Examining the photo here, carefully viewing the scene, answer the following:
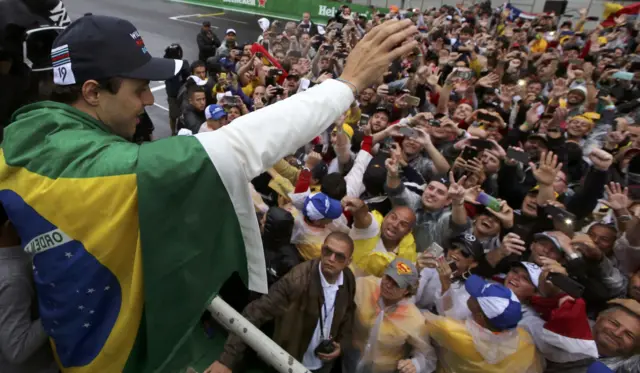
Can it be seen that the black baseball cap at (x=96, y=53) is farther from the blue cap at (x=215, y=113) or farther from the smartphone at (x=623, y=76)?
the smartphone at (x=623, y=76)

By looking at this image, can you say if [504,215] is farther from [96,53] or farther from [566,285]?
[96,53]

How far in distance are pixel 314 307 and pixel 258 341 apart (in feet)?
3.01

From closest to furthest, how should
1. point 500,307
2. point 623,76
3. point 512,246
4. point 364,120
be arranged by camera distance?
point 500,307 < point 512,246 < point 364,120 < point 623,76

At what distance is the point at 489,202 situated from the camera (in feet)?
11.8

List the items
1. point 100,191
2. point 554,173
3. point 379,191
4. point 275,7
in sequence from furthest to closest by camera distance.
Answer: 1. point 275,7
2. point 379,191
3. point 554,173
4. point 100,191

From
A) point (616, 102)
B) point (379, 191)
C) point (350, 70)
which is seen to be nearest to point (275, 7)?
point (616, 102)

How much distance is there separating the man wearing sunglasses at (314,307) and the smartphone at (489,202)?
1582 millimetres

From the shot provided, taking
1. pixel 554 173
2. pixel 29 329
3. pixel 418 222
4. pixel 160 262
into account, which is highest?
pixel 160 262

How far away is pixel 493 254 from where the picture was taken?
327 cm

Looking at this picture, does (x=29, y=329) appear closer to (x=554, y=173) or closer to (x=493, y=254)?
(x=493, y=254)

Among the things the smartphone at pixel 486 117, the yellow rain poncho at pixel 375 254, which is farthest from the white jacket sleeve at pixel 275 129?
the smartphone at pixel 486 117

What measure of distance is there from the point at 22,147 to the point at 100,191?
0.25 meters

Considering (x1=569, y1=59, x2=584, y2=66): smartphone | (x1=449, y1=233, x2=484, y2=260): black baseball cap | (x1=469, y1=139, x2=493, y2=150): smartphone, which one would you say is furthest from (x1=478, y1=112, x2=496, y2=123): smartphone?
(x1=569, y1=59, x2=584, y2=66): smartphone

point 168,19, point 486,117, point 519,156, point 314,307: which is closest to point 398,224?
point 314,307
